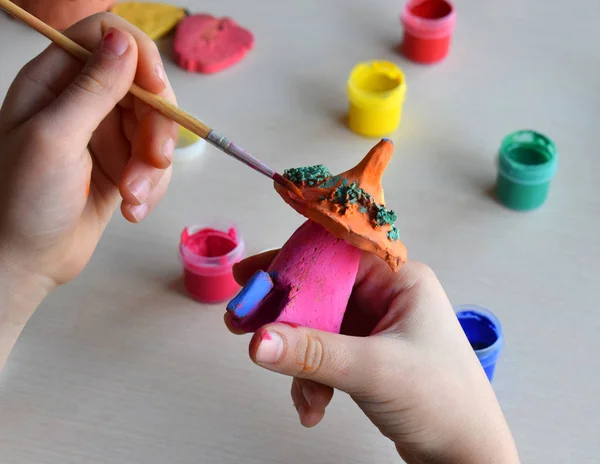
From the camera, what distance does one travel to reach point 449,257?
46.6 inches

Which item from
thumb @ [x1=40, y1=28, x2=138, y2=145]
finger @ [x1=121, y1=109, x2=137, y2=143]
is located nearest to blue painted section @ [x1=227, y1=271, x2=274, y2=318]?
thumb @ [x1=40, y1=28, x2=138, y2=145]

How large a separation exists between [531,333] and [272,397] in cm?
38

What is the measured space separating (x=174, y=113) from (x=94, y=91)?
9cm

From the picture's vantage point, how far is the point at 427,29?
4.73ft

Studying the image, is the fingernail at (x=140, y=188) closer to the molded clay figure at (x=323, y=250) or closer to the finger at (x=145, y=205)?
the finger at (x=145, y=205)

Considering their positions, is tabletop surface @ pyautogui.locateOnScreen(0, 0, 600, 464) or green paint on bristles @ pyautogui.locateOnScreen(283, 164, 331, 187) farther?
tabletop surface @ pyautogui.locateOnScreen(0, 0, 600, 464)

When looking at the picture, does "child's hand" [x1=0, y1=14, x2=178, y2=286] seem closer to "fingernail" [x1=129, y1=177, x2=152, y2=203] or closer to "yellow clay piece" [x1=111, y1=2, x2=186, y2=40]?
"fingernail" [x1=129, y1=177, x2=152, y2=203]

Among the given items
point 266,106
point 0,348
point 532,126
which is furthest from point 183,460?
point 532,126

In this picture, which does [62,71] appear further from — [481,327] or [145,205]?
[481,327]

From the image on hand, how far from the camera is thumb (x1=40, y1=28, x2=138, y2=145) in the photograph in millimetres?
844

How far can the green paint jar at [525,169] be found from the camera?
1221 mm

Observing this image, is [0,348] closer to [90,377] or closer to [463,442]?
[90,377]

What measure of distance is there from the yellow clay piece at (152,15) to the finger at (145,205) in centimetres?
50

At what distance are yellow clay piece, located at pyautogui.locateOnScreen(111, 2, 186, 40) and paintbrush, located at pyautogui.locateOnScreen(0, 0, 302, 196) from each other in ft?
2.08
